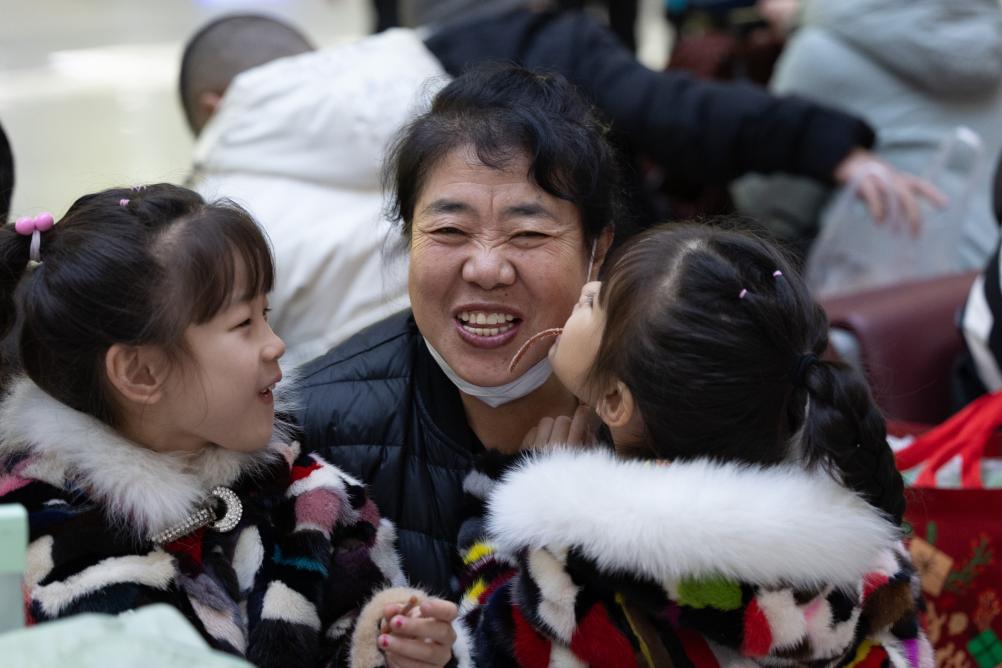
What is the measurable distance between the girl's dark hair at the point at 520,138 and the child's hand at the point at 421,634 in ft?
2.42

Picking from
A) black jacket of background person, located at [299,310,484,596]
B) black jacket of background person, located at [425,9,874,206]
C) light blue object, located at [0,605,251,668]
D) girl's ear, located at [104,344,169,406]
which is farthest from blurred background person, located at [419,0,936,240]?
light blue object, located at [0,605,251,668]

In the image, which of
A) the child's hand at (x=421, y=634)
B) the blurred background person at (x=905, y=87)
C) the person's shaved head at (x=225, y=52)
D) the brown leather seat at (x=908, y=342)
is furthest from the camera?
the blurred background person at (x=905, y=87)

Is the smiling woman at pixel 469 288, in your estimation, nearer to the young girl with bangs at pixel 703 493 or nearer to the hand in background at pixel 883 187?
the young girl with bangs at pixel 703 493

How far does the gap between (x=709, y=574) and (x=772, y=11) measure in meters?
4.08

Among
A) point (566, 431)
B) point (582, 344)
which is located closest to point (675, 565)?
point (582, 344)

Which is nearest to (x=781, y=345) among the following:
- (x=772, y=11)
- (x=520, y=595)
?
(x=520, y=595)

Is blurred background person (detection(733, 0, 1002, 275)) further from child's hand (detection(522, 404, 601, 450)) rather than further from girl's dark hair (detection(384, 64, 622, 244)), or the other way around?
child's hand (detection(522, 404, 601, 450))

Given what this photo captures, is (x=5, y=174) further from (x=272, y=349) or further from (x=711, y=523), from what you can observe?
(x=711, y=523)

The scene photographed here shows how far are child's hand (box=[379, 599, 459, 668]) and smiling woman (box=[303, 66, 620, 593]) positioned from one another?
35cm

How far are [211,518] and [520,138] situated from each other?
2.60 ft

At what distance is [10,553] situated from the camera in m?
1.15

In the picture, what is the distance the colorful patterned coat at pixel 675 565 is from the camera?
5.23 ft

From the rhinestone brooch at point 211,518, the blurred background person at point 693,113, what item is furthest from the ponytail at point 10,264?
the blurred background person at point 693,113

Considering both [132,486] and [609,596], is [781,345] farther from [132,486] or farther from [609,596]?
[132,486]
